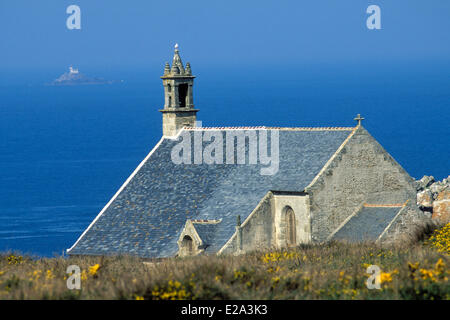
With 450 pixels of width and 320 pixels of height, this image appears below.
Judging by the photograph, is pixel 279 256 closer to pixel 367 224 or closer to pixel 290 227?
pixel 367 224

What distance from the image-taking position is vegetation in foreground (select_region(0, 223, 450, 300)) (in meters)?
26.8

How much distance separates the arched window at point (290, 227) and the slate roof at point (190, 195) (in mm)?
1185

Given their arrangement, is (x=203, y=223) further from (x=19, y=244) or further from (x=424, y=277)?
(x=19, y=244)

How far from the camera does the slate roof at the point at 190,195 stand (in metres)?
48.9

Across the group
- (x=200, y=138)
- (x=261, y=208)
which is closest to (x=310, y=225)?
(x=261, y=208)

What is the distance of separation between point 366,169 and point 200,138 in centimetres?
1042

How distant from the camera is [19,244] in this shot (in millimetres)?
91375

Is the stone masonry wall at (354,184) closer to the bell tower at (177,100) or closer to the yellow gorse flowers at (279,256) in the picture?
the yellow gorse flowers at (279,256)

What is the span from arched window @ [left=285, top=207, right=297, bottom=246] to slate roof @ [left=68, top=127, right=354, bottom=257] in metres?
1.19

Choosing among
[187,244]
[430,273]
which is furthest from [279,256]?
[187,244]

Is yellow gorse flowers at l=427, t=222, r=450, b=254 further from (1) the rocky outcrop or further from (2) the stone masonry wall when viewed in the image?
(1) the rocky outcrop

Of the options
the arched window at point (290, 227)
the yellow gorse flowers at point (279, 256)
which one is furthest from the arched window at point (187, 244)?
the yellow gorse flowers at point (279, 256)

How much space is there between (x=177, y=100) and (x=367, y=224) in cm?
1557

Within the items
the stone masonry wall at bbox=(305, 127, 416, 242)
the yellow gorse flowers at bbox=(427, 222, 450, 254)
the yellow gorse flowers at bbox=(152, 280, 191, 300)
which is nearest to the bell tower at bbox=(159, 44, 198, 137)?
the stone masonry wall at bbox=(305, 127, 416, 242)
